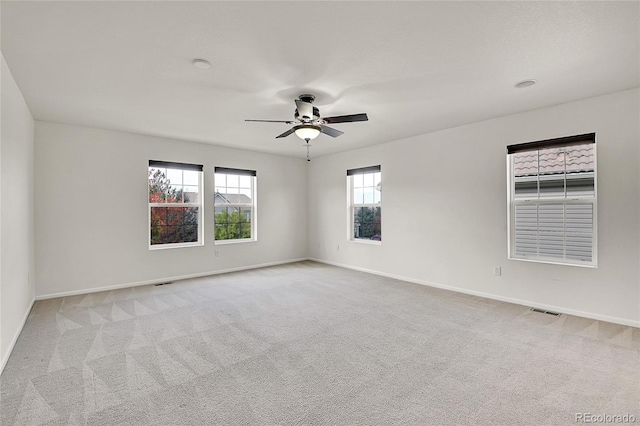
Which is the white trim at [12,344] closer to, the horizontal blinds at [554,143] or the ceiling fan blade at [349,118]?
the ceiling fan blade at [349,118]

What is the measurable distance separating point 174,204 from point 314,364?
425cm

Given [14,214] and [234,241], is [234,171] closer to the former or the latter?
[234,241]

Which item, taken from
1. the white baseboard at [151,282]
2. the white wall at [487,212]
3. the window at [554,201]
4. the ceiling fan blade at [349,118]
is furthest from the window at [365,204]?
the ceiling fan blade at [349,118]

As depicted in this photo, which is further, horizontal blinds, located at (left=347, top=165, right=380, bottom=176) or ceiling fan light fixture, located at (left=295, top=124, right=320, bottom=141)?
horizontal blinds, located at (left=347, top=165, right=380, bottom=176)

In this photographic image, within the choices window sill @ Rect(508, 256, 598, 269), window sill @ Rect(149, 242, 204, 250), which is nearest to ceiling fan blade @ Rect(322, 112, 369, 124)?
window sill @ Rect(508, 256, 598, 269)

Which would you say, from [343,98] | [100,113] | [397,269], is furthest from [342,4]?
[397,269]

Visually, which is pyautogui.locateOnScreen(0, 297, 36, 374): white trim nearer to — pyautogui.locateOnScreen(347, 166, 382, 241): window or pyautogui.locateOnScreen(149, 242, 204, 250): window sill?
pyautogui.locateOnScreen(149, 242, 204, 250): window sill

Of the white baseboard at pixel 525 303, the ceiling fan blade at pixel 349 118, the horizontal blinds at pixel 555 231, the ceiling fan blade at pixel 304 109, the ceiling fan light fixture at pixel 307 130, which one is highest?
the ceiling fan blade at pixel 304 109

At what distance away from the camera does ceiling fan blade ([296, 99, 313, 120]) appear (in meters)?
3.36

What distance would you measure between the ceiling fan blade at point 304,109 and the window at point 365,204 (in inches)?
112

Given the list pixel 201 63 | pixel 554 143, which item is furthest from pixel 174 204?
pixel 554 143

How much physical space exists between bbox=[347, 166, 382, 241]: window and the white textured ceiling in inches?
84.4

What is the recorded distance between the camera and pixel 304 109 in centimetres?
339

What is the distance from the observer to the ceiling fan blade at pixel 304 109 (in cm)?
336
